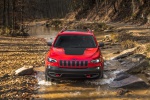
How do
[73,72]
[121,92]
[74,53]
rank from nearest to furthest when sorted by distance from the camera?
[121,92], [73,72], [74,53]

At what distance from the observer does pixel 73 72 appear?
350 inches

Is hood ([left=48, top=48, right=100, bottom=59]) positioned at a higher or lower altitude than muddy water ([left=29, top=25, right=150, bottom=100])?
higher

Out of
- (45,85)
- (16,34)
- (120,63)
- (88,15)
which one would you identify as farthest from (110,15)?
(45,85)

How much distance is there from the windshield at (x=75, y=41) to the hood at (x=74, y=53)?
0.40 metres

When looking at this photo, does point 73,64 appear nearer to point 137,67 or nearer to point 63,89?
point 63,89

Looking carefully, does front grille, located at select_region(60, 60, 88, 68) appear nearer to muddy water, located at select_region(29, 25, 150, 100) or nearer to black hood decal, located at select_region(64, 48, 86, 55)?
black hood decal, located at select_region(64, 48, 86, 55)

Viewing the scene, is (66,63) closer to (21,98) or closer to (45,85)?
(45,85)

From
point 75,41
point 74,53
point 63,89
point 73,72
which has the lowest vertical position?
point 63,89

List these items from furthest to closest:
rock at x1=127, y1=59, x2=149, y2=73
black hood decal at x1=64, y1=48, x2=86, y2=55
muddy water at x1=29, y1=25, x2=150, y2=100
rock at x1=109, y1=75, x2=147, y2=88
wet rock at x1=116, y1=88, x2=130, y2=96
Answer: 1. rock at x1=127, y1=59, x2=149, y2=73
2. black hood decal at x1=64, y1=48, x2=86, y2=55
3. rock at x1=109, y1=75, x2=147, y2=88
4. wet rock at x1=116, y1=88, x2=130, y2=96
5. muddy water at x1=29, y1=25, x2=150, y2=100

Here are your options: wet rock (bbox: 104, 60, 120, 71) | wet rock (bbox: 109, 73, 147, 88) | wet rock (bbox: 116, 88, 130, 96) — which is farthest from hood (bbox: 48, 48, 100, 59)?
wet rock (bbox: 104, 60, 120, 71)

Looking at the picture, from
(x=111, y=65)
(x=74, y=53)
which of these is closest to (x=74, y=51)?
(x=74, y=53)

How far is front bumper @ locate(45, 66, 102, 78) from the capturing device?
8914 millimetres

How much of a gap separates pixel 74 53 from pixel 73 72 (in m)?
0.86

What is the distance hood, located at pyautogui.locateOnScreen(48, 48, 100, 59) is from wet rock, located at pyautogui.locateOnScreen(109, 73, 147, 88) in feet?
4.05
